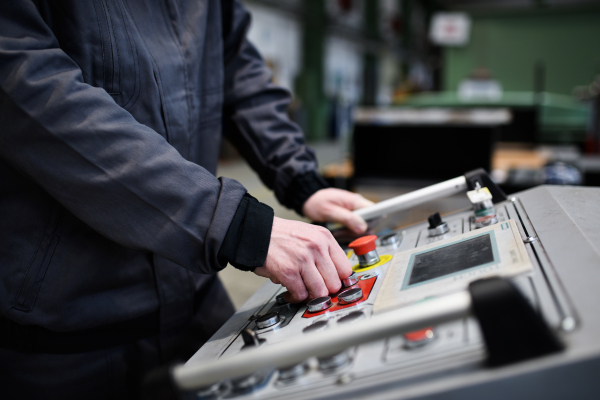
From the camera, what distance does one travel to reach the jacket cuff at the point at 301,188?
0.92 metres

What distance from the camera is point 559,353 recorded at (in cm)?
34

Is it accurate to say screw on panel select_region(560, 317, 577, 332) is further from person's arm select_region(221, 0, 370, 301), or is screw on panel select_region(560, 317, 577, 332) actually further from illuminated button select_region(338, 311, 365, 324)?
person's arm select_region(221, 0, 370, 301)

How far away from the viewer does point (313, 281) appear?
60 cm

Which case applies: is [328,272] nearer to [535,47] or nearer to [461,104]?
[461,104]

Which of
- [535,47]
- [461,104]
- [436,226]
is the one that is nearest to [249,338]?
[436,226]

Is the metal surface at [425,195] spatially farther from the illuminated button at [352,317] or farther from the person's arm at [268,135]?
the illuminated button at [352,317]

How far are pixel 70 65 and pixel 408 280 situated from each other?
49 centimetres

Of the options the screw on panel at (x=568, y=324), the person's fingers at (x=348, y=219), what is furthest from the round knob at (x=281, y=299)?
the screw on panel at (x=568, y=324)

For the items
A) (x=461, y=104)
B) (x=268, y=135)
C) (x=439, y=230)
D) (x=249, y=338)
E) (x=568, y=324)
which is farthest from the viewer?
(x=461, y=104)

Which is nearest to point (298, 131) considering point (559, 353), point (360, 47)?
point (559, 353)

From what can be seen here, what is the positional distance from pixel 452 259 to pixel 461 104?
12.6 ft

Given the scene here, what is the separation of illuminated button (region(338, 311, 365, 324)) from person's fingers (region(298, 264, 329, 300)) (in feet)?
0.26

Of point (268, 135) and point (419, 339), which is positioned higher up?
point (268, 135)

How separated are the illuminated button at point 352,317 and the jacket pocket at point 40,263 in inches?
15.5
